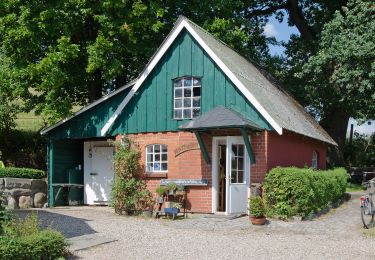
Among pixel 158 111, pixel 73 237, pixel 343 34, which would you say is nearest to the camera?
pixel 73 237

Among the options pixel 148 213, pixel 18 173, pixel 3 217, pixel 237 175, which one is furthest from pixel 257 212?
pixel 18 173

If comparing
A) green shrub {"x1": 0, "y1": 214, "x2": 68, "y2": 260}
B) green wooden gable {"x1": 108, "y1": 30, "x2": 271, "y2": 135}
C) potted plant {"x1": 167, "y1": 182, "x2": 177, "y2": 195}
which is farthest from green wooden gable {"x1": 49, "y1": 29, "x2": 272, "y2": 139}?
green shrub {"x1": 0, "y1": 214, "x2": 68, "y2": 260}

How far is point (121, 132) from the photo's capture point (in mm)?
18891

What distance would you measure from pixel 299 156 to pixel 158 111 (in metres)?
5.48

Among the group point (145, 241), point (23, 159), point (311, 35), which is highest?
point (311, 35)

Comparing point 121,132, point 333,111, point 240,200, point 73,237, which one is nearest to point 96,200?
point 121,132

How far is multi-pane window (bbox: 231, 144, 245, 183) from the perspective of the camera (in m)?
16.6

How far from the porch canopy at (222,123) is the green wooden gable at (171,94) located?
1.37 ft

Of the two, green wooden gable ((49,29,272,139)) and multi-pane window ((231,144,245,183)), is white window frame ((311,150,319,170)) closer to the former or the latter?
multi-pane window ((231,144,245,183))

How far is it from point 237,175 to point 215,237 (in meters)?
4.34

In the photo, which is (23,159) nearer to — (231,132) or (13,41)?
(13,41)

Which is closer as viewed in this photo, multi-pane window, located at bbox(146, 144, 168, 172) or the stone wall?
multi-pane window, located at bbox(146, 144, 168, 172)

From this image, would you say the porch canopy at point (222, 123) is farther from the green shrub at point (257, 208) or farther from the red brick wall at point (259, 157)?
the green shrub at point (257, 208)

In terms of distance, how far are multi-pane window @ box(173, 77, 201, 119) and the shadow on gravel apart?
497 cm
